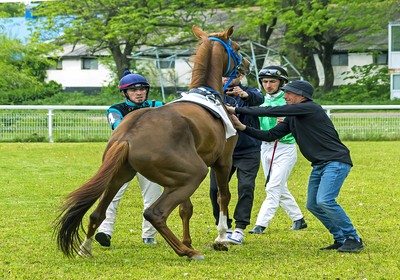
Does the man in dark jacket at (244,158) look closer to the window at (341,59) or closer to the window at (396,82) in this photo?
the window at (396,82)

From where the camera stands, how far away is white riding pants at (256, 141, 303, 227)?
8.62 m

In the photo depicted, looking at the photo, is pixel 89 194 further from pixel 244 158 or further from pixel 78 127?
pixel 78 127

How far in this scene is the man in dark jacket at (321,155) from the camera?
7234 millimetres

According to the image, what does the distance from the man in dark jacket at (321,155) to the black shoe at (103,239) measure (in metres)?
1.75

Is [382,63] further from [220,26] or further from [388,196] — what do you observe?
[388,196]

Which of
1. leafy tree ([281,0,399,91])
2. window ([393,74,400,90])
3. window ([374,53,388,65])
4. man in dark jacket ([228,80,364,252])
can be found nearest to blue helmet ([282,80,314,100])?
man in dark jacket ([228,80,364,252])

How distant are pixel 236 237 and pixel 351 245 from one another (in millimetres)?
1221

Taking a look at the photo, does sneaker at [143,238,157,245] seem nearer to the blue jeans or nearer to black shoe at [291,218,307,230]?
the blue jeans

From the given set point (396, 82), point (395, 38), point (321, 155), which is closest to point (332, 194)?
point (321, 155)

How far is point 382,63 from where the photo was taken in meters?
46.8

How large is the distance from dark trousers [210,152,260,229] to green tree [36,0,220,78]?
95.1 feet

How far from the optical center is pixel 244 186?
8.13 meters

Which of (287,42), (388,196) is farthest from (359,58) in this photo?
(388,196)

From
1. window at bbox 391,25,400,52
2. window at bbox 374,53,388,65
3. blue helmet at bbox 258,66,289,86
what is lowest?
blue helmet at bbox 258,66,289,86
